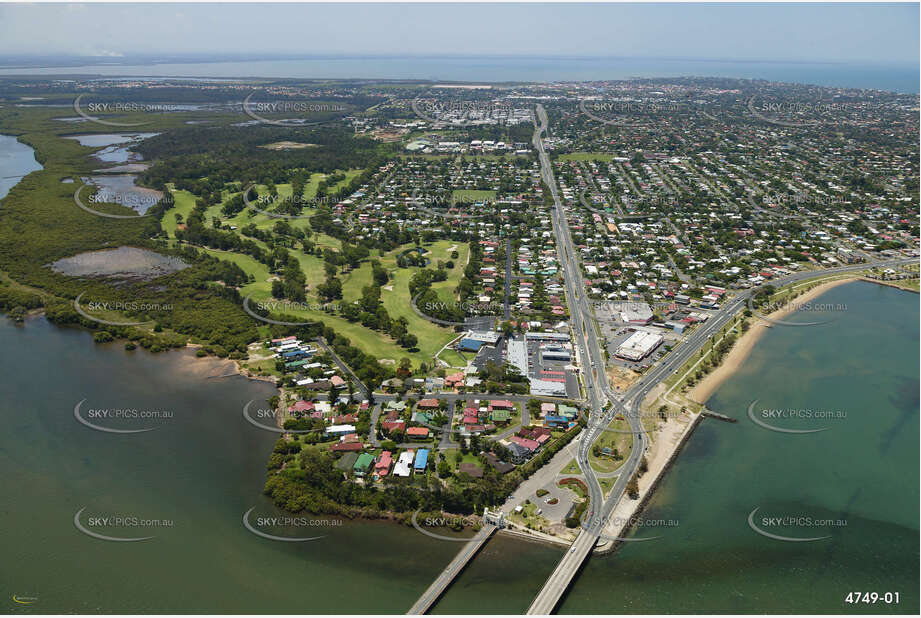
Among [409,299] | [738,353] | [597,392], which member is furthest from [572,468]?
[409,299]

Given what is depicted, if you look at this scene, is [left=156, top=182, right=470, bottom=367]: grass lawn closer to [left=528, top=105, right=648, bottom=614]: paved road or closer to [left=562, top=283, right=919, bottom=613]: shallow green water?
[left=528, top=105, right=648, bottom=614]: paved road

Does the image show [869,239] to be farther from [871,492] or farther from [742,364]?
[871,492]

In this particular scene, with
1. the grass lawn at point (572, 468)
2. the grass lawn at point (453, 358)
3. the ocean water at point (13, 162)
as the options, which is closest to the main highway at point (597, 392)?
the grass lawn at point (572, 468)

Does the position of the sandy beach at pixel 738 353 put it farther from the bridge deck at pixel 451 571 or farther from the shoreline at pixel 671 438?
the bridge deck at pixel 451 571

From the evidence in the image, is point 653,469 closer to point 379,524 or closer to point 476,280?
point 379,524

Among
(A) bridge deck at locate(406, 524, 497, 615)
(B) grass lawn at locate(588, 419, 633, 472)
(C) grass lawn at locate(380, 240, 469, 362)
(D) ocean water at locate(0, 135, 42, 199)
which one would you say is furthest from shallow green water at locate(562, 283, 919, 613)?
(D) ocean water at locate(0, 135, 42, 199)
